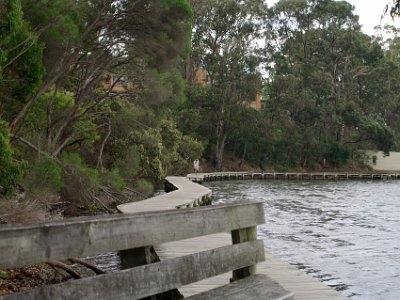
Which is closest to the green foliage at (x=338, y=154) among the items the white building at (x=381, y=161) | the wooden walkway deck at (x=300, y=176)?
the wooden walkway deck at (x=300, y=176)

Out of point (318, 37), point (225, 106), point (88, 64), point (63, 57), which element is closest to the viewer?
point (63, 57)

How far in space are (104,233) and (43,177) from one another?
39.8ft

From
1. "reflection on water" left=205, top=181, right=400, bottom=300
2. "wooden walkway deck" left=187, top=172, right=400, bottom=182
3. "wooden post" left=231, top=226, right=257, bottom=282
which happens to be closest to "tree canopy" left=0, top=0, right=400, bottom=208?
"wooden walkway deck" left=187, top=172, right=400, bottom=182

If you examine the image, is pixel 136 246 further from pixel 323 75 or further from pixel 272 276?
pixel 323 75

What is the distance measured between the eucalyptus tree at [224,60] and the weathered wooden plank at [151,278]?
154ft

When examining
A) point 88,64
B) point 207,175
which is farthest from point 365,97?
point 88,64

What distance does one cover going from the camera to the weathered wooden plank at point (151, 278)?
2430mm

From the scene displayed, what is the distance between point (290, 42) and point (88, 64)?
42387 millimetres

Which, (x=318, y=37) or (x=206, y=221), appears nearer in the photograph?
(x=206, y=221)

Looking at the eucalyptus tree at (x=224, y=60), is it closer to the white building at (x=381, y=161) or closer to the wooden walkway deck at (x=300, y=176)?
the wooden walkway deck at (x=300, y=176)

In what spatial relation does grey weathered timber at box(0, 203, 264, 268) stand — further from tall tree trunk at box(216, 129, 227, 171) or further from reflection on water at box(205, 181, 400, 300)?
tall tree trunk at box(216, 129, 227, 171)

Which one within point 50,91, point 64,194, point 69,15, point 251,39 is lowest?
point 64,194

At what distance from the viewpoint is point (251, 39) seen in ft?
178

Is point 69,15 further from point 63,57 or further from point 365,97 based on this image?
point 365,97
